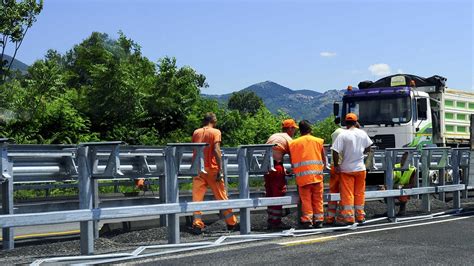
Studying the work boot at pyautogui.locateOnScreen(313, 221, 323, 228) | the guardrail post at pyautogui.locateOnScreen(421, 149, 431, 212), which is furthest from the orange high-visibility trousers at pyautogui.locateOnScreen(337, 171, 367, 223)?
the guardrail post at pyautogui.locateOnScreen(421, 149, 431, 212)

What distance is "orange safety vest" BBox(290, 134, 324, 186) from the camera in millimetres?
9414

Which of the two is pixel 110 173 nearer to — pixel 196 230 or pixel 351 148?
pixel 196 230

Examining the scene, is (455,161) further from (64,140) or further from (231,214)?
(64,140)

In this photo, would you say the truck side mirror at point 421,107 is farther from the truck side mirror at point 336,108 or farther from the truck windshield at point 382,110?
the truck side mirror at point 336,108

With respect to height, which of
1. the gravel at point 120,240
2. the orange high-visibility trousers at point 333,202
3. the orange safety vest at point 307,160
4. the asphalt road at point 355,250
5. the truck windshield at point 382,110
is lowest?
the gravel at point 120,240

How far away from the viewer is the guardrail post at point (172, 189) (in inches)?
311

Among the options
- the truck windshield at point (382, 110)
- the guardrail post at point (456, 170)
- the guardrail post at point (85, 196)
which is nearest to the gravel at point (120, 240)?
the guardrail post at point (85, 196)

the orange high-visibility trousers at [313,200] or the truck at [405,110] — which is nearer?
the orange high-visibility trousers at [313,200]

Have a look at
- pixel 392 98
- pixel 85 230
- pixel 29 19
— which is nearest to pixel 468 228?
pixel 85 230

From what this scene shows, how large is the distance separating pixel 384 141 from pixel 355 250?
10.6 metres

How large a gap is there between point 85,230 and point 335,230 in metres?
3.82

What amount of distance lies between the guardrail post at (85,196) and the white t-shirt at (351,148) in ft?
13.6

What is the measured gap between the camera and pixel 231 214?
9.59 metres

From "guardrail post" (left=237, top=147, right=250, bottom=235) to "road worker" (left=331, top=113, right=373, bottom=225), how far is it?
1496 millimetres
